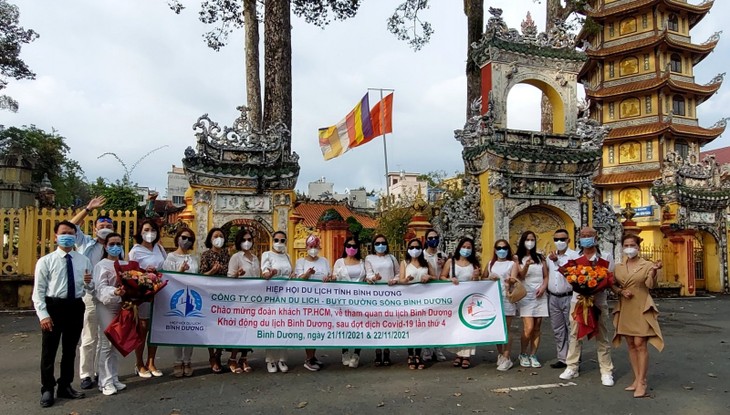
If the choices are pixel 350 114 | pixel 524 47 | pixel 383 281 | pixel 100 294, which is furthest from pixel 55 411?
pixel 350 114

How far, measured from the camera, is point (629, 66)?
30.3 meters

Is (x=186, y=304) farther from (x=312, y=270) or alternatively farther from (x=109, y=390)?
(x=312, y=270)

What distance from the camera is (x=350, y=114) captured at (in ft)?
64.3

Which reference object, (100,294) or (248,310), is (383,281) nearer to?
(248,310)

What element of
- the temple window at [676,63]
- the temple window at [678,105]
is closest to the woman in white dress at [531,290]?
the temple window at [678,105]

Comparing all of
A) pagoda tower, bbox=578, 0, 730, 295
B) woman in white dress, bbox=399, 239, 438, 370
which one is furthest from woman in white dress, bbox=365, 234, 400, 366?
pagoda tower, bbox=578, 0, 730, 295

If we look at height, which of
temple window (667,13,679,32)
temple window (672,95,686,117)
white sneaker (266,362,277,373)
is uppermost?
temple window (667,13,679,32)

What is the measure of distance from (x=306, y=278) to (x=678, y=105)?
97.6ft

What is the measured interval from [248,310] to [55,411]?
2189 mm

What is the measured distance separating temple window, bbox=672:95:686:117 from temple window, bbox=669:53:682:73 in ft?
4.87

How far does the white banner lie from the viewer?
21.4 ft

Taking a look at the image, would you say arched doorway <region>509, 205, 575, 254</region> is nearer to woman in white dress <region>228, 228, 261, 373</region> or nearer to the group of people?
the group of people

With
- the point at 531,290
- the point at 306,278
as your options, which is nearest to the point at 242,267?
the point at 306,278

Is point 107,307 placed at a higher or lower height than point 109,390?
higher
